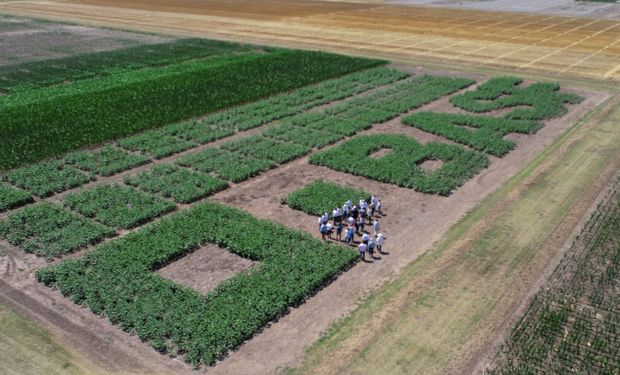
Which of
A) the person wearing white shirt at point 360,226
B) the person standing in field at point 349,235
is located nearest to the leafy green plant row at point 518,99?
the person wearing white shirt at point 360,226

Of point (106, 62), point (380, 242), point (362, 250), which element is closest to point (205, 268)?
point (362, 250)

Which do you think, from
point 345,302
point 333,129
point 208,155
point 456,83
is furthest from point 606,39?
point 345,302

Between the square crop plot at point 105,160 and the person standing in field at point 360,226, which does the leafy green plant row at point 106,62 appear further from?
the person standing in field at point 360,226

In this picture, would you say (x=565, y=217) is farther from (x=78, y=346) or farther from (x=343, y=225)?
(x=78, y=346)

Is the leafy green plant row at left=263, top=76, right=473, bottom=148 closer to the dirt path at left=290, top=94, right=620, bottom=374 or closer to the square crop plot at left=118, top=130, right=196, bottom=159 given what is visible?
the square crop plot at left=118, top=130, right=196, bottom=159

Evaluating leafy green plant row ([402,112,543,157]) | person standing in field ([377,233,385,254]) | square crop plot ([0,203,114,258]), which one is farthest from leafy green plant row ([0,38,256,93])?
person standing in field ([377,233,385,254])

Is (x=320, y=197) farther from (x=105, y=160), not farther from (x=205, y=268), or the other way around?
(x=105, y=160)
